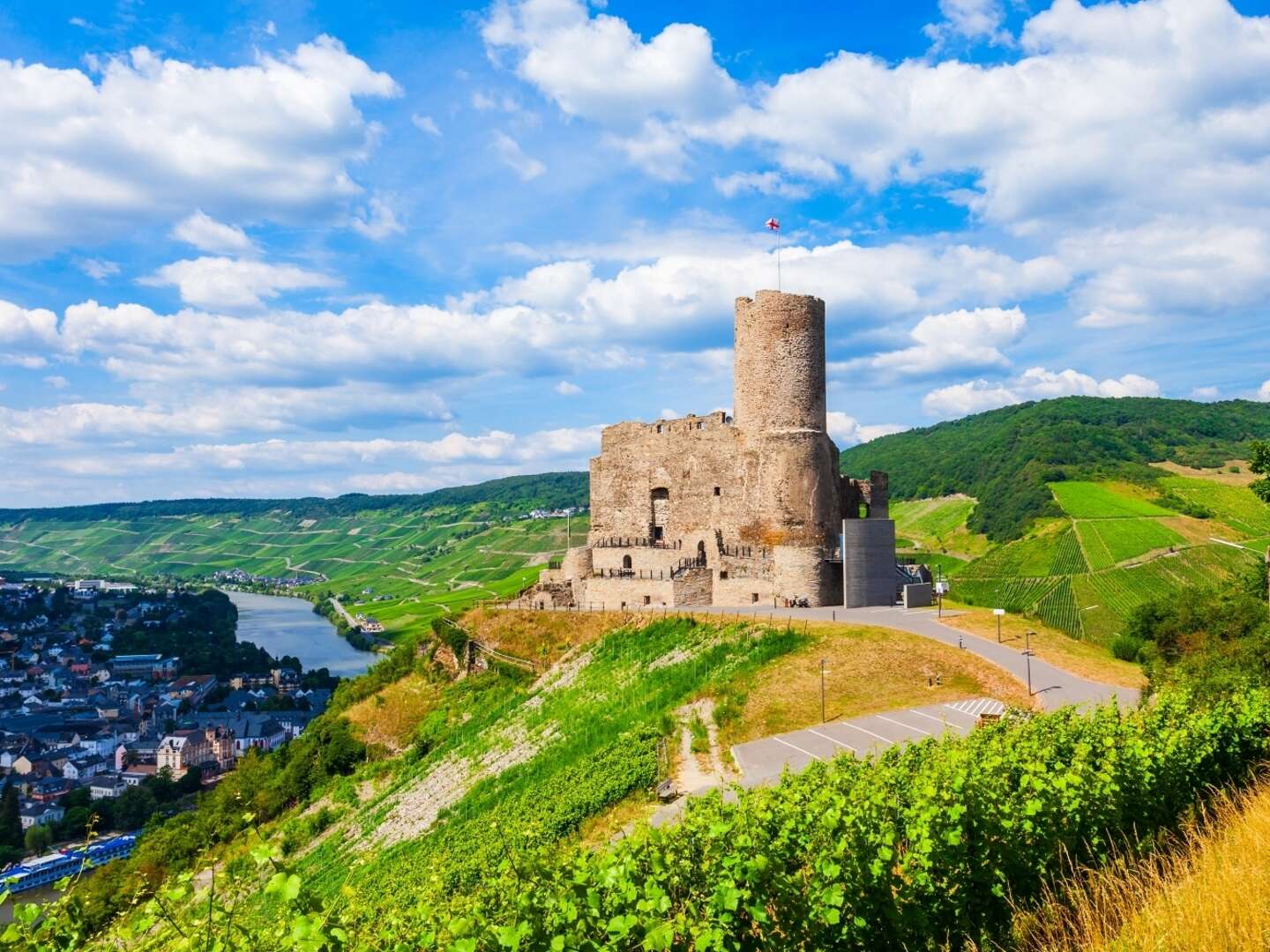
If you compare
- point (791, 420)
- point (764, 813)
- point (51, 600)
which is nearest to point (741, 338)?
point (791, 420)

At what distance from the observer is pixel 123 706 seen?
10294cm

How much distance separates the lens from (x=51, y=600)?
157 m

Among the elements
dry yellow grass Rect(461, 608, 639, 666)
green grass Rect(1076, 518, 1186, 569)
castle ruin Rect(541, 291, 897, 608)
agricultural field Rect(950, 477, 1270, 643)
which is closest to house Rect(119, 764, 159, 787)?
dry yellow grass Rect(461, 608, 639, 666)

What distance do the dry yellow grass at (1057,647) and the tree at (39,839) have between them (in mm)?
67991

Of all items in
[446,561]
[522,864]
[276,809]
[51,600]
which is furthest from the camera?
[446,561]

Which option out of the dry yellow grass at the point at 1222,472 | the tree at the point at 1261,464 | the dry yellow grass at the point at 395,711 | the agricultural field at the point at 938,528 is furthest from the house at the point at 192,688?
the dry yellow grass at the point at 1222,472

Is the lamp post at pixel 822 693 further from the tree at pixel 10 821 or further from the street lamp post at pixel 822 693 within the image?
the tree at pixel 10 821

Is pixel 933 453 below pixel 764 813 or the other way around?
the other way around

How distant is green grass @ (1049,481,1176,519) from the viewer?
296 ft

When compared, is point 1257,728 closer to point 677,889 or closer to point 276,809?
point 677,889

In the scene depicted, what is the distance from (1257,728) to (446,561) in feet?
571

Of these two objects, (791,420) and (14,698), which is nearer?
(791,420)

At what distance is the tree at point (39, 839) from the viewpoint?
6322cm

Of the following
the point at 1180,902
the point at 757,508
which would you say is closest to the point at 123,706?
the point at 757,508
